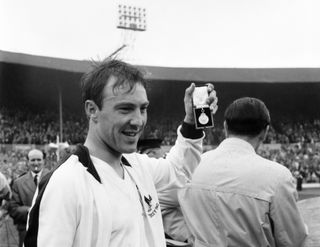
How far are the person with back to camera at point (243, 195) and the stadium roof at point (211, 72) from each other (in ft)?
61.7

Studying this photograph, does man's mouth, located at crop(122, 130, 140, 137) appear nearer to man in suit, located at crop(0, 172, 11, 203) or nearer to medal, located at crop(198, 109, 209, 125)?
medal, located at crop(198, 109, 209, 125)

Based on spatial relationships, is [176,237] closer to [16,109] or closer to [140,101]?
[140,101]

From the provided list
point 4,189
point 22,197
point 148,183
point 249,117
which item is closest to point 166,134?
point 22,197

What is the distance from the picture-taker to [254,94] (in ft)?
83.2

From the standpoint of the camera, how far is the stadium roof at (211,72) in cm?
2075

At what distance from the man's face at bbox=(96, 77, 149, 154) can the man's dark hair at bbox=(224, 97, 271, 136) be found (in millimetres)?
846

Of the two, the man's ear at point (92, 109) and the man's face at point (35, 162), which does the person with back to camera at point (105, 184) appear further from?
the man's face at point (35, 162)

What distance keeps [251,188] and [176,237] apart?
1160 millimetres

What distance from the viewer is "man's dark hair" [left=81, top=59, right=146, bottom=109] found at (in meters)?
1.59

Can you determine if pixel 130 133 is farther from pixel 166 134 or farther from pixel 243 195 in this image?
pixel 166 134

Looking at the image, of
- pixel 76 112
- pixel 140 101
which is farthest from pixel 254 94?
pixel 140 101

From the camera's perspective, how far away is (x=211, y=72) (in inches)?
941

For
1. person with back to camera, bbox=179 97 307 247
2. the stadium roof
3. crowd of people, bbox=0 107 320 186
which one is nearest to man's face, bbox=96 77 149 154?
person with back to camera, bbox=179 97 307 247

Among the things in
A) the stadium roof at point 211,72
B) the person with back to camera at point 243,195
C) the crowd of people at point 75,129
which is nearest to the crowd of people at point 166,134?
the crowd of people at point 75,129
